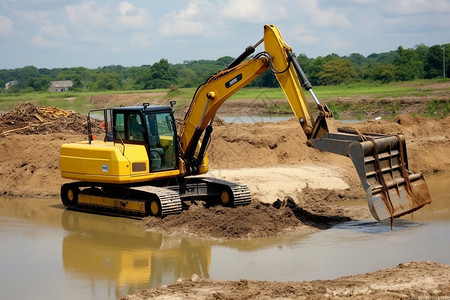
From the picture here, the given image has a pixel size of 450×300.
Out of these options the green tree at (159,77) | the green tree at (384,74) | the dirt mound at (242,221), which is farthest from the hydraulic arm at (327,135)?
the green tree at (159,77)

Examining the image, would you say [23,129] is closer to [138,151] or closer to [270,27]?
[138,151]

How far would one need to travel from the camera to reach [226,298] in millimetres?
8852

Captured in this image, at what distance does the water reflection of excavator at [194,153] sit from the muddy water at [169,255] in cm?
74

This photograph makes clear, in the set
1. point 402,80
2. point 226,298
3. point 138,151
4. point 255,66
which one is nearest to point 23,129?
point 138,151

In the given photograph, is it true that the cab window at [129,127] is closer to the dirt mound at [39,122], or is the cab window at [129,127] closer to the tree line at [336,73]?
the dirt mound at [39,122]

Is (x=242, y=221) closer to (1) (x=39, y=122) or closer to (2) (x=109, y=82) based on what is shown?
(1) (x=39, y=122)

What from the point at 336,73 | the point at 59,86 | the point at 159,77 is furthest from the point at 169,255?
the point at 59,86

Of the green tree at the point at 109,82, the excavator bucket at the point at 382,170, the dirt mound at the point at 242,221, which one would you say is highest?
the green tree at the point at 109,82

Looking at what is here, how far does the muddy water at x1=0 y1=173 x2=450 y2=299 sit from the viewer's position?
1059 centimetres

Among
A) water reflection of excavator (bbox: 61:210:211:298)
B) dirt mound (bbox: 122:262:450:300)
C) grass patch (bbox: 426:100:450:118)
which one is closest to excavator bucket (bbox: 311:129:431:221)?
dirt mound (bbox: 122:262:450:300)

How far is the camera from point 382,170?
1285 centimetres

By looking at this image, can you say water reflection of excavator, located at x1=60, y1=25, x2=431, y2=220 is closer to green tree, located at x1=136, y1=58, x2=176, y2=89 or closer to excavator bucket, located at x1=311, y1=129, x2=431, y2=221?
excavator bucket, located at x1=311, y1=129, x2=431, y2=221

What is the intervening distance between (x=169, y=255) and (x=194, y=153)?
3745 millimetres

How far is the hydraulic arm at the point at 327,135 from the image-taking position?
41.3 ft
